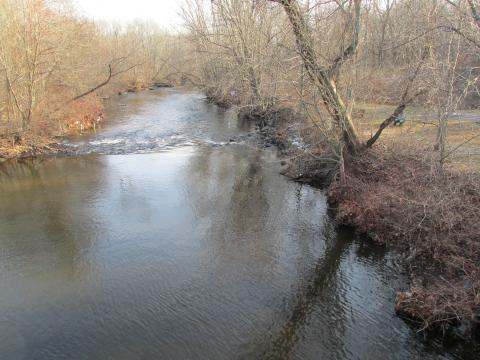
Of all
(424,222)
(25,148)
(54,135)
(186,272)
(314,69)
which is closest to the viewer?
(186,272)

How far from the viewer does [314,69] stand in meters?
12.8

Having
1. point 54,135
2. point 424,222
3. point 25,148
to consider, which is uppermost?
point 54,135

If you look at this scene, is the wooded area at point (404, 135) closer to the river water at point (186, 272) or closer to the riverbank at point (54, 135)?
the river water at point (186, 272)

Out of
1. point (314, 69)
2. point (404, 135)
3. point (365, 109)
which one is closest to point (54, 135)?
point (314, 69)

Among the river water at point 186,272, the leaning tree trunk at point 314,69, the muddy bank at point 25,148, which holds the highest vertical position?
the leaning tree trunk at point 314,69

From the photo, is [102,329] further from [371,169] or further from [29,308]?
[371,169]

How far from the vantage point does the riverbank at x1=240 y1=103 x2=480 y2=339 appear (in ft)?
25.3

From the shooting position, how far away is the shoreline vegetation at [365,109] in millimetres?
9500

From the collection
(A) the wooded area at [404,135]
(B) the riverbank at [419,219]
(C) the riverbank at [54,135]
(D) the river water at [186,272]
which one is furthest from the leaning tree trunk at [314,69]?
(C) the riverbank at [54,135]

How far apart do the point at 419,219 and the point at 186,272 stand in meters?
6.45

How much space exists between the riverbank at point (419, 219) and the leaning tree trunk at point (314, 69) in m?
1.97

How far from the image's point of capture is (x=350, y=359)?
699 centimetres

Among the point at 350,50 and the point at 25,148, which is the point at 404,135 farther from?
the point at 25,148

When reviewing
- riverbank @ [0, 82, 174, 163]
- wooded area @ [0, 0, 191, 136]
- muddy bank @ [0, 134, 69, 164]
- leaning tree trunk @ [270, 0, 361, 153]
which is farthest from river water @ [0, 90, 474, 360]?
wooded area @ [0, 0, 191, 136]
